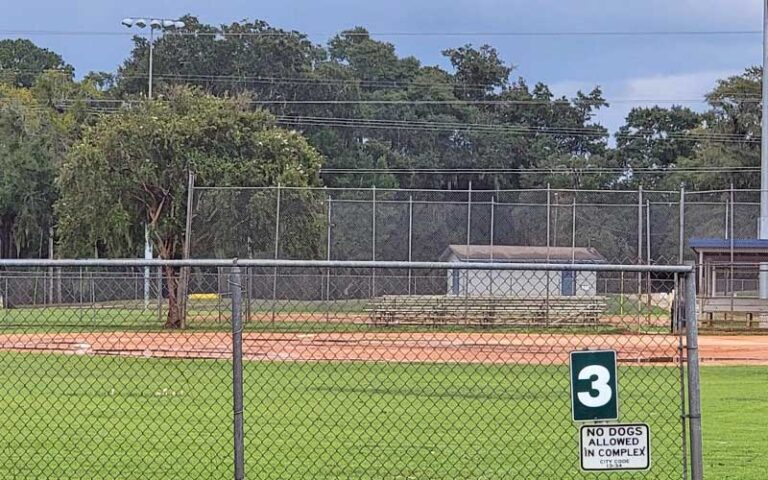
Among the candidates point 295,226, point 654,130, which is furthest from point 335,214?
point 654,130

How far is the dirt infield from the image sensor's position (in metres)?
17.6

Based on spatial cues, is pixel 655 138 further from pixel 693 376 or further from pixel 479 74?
pixel 693 376

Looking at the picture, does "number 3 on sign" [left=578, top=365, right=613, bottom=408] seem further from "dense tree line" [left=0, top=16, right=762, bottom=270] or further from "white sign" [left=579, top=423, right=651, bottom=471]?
"dense tree line" [left=0, top=16, right=762, bottom=270]

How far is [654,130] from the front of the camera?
3179 inches

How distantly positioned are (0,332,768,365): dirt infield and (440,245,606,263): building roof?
8.89m

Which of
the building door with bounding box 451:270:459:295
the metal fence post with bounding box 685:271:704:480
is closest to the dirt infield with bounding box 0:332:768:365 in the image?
the building door with bounding box 451:270:459:295

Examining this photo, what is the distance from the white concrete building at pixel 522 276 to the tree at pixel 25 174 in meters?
26.7

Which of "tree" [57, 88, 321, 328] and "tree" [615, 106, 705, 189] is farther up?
"tree" [615, 106, 705, 189]

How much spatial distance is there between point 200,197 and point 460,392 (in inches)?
672

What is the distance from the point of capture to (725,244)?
31.7m

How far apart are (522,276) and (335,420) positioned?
683 inches

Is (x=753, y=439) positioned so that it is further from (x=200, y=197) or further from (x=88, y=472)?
(x=200, y=197)

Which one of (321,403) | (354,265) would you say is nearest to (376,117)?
(321,403)

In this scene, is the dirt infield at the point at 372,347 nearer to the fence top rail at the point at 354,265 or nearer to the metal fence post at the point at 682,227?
the metal fence post at the point at 682,227
